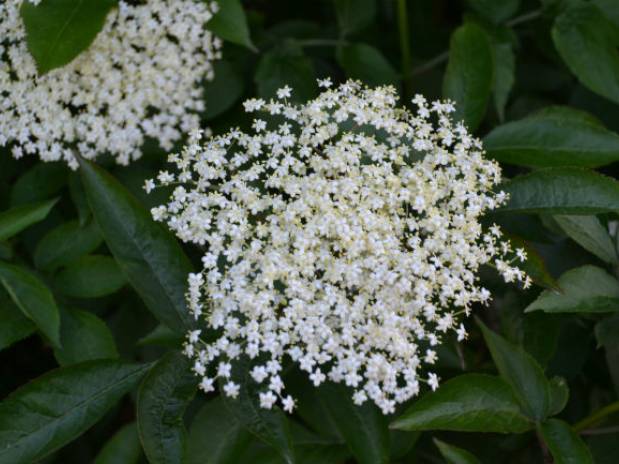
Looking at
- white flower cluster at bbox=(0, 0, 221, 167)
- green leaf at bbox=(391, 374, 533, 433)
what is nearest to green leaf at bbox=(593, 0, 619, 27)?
white flower cluster at bbox=(0, 0, 221, 167)

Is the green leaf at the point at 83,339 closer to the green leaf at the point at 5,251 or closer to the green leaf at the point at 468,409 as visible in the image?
the green leaf at the point at 5,251

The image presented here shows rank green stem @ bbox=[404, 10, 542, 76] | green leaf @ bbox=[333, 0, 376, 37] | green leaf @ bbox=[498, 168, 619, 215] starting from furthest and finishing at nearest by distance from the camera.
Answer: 1. green leaf @ bbox=[333, 0, 376, 37]
2. green stem @ bbox=[404, 10, 542, 76]
3. green leaf @ bbox=[498, 168, 619, 215]

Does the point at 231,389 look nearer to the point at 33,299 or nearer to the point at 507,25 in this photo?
the point at 33,299

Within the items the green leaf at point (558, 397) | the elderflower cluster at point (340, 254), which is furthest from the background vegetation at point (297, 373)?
the elderflower cluster at point (340, 254)

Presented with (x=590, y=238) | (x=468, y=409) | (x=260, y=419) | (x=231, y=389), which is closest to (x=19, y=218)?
(x=231, y=389)

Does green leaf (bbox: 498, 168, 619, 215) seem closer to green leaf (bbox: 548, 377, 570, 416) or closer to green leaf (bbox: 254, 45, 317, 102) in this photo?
green leaf (bbox: 548, 377, 570, 416)

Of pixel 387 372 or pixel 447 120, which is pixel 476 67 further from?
pixel 387 372
